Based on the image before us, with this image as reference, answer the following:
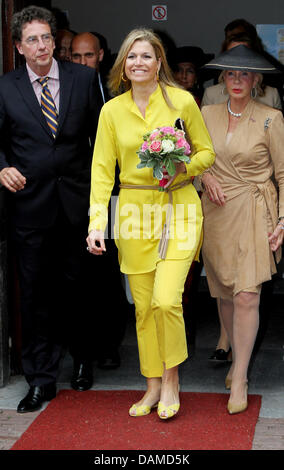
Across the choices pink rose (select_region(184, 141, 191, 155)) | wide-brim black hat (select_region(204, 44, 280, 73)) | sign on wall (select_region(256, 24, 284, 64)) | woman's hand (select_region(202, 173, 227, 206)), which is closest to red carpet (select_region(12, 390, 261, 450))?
woman's hand (select_region(202, 173, 227, 206))

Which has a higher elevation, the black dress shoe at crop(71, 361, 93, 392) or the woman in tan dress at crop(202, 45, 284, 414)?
the woman in tan dress at crop(202, 45, 284, 414)

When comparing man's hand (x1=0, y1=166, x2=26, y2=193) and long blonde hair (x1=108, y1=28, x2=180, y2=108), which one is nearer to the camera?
long blonde hair (x1=108, y1=28, x2=180, y2=108)

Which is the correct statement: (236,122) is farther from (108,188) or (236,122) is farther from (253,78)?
(108,188)

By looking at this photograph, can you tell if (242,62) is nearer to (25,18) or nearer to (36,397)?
(25,18)

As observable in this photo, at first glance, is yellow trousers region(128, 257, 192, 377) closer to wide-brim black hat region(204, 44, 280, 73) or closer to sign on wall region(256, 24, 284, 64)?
wide-brim black hat region(204, 44, 280, 73)

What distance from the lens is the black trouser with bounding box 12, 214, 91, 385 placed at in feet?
18.5

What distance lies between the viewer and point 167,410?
5.25 metres

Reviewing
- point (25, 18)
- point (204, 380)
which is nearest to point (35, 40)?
point (25, 18)

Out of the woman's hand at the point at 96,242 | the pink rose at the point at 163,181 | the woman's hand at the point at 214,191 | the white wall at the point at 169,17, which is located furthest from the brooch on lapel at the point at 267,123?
the white wall at the point at 169,17

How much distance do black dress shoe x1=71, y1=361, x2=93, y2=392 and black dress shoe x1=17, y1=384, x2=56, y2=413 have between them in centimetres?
21

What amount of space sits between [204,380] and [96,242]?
1461 millimetres

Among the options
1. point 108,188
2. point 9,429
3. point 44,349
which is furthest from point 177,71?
point 9,429

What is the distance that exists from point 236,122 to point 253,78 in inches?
11.2
